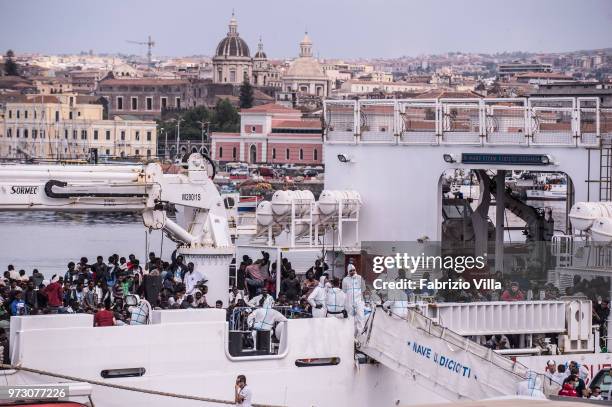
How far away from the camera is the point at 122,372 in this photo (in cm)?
1438

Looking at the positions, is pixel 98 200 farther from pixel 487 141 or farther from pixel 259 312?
pixel 487 141

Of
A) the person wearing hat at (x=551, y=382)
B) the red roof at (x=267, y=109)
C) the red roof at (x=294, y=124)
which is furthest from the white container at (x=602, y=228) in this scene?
the red roof at (x=267, y=109)

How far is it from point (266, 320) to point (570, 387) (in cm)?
302

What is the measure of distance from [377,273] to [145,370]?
3811 mm

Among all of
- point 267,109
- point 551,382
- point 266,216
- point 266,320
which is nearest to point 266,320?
point 266,320

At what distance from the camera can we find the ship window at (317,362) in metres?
15.3

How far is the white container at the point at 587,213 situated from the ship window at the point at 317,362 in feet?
10.4

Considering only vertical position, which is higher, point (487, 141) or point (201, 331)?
point (487, 141)

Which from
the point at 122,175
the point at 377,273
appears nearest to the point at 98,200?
the point at 122,175

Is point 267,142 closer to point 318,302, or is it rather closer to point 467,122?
point 467,122

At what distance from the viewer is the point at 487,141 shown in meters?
19.1

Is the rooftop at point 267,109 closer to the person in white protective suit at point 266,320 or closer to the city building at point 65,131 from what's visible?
the city building at point 65,131

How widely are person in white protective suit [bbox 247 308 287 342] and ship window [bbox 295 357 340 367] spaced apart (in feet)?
1.02

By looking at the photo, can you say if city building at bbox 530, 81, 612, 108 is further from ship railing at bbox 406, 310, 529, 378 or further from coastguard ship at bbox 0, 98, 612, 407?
ship railing at bbox 406, 310, 529, 378
